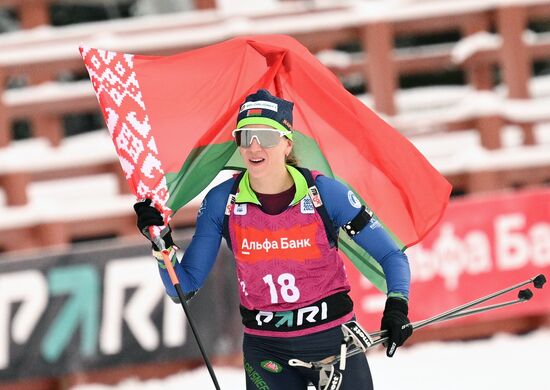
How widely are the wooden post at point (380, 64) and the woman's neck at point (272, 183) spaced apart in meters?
6.72

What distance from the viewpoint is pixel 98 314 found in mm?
9117

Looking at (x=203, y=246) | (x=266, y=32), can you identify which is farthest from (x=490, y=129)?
(x=203, y=246)

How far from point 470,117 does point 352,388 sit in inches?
270

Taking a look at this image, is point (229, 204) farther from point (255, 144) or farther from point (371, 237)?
point (371, 237)

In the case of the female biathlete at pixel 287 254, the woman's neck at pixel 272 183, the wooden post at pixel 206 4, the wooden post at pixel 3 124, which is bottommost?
the female biathlete at pixel 287 254

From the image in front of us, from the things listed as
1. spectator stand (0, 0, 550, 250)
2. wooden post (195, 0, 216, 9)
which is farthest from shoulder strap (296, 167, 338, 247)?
wooden post (195, 0, 216, 9)

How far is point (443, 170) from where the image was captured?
36.2ft

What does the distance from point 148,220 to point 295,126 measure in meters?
0.99

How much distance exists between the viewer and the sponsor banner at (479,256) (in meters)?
9.82

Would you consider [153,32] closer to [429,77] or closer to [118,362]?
[118,362]

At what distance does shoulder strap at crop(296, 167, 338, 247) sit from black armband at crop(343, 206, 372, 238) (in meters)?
0.05

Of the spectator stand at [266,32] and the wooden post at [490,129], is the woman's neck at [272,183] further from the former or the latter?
the wooden post at [490,129]

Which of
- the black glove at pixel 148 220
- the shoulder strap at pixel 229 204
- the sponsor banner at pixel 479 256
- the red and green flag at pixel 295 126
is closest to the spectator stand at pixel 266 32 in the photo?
the sponsor banner at pixel 479 256

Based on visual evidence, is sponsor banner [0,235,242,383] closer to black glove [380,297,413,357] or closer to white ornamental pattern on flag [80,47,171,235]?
white ornamental pattern on flag [80,47,171,235]
